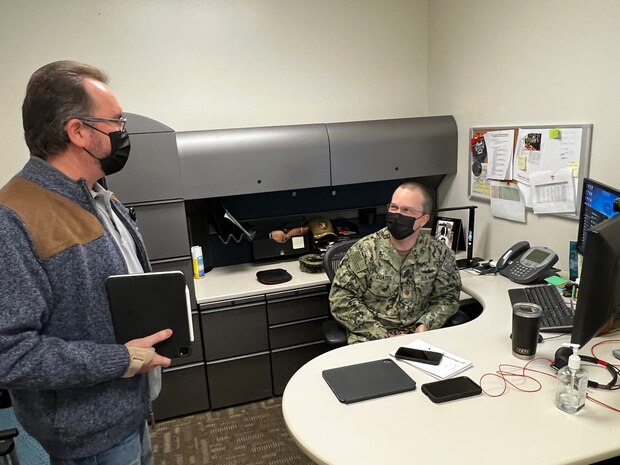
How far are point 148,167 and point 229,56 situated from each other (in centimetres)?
105

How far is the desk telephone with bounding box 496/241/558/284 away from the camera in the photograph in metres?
2.19

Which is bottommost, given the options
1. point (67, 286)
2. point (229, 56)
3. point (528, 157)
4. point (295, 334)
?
point (295, 334)

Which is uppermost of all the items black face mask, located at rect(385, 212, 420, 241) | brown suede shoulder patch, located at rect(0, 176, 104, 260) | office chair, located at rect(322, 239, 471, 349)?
brown suede shoulder patch, located at rect(0, 176, 104, 260)

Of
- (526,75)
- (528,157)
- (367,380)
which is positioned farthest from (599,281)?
(526,75)

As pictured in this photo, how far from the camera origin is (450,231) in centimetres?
289

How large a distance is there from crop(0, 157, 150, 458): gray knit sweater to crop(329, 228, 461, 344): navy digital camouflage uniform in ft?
3.52

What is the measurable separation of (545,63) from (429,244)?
3.67 ft

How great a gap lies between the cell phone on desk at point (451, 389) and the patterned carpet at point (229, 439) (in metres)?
1.18

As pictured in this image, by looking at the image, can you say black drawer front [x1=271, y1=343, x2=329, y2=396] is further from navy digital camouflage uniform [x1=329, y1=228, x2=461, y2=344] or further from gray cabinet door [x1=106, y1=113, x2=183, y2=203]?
gray cabinet door [x1=106, y1=113, x2=183, y2=203]

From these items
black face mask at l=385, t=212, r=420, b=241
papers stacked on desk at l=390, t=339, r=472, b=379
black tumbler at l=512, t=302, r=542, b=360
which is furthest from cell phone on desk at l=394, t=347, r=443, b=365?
black face mask at l=385, t=212, r=420, b=241

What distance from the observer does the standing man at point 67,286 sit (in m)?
0.97

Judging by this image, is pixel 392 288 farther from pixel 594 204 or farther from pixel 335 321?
pixel 594 204

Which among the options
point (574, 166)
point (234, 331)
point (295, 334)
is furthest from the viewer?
point (295, 334)

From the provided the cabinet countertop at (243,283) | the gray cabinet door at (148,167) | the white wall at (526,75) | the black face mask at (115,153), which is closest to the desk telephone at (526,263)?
the white wall at (526,75)
